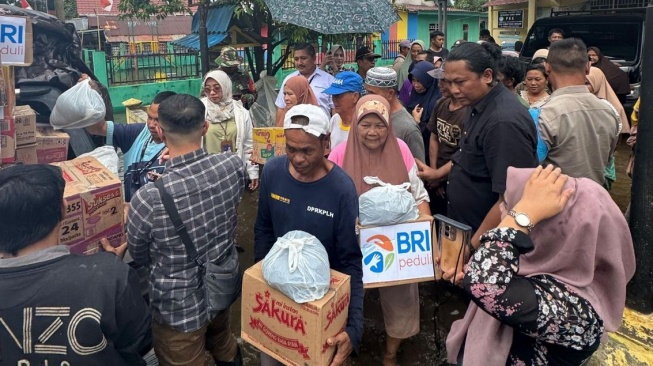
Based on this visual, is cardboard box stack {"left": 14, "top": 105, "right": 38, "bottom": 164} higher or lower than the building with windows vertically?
lower

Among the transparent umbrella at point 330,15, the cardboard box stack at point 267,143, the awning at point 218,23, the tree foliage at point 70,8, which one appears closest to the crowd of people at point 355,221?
the cardboard box stack at point 267,143

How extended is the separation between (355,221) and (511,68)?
238cm

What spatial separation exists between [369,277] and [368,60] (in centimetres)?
516

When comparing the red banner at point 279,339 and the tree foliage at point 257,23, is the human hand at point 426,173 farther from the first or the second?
the tree foliage at point 257,23

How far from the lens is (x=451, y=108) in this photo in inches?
151

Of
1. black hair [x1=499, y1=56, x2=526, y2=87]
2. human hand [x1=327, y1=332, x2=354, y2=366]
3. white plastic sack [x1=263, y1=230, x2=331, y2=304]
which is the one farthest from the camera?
black hair [x1=499, y1=56, x2=526, y2=87]

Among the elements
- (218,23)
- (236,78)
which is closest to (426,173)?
(236,78)

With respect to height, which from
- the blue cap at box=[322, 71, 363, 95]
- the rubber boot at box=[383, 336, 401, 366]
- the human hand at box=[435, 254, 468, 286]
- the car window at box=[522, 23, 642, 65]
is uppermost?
the car window at box=[522, 23, 642, 65]

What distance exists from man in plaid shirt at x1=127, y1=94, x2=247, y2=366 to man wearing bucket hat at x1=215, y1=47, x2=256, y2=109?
450 centimetres

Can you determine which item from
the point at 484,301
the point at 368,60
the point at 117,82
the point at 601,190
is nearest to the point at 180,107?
the point at 484,301

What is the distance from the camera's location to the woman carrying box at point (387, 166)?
2986 millimetres

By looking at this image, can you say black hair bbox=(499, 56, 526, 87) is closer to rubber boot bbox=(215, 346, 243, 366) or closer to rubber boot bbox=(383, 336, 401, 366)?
rubber boot bbox=(383, 336, 401, 366)

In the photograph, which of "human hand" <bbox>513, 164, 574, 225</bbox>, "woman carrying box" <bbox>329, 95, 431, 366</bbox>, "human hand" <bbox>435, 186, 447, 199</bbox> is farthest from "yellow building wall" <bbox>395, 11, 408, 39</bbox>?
"human hand" <bbox>513, 164, 574, 225</bbox>

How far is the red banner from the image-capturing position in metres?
2.04
